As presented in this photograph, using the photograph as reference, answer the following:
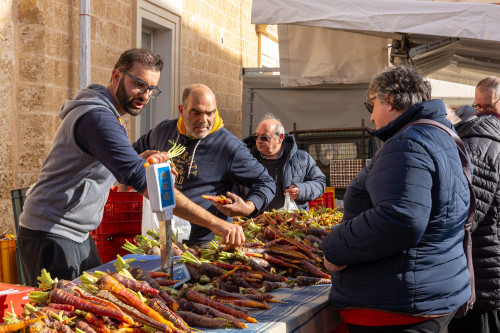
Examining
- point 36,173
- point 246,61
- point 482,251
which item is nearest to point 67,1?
point 36,173

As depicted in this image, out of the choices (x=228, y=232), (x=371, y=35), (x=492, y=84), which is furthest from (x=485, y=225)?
(x=371, y=35)

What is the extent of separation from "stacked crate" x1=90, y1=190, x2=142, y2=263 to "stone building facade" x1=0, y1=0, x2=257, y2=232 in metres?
2.19

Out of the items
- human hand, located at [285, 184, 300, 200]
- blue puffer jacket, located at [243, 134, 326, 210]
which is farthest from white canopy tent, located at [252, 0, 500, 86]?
human hand, located at [285, 184, 300, 200]

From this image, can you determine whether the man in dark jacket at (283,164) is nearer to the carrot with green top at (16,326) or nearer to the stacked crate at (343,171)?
the stacked crate at (343,171)

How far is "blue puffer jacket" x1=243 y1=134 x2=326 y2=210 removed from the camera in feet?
19.4

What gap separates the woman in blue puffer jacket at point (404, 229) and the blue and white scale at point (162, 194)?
0.75 metres

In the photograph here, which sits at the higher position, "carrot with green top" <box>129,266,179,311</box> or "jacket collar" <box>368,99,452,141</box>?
"jacket collar" <box>368,99,452,141</box>

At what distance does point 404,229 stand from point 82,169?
67.4 inches

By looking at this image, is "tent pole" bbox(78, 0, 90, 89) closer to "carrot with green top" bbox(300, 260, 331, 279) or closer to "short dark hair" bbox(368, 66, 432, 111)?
"carrot with green top" bbox(300, 260, 331, 279)

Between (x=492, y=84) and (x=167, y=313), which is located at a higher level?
(x=492, y=84)

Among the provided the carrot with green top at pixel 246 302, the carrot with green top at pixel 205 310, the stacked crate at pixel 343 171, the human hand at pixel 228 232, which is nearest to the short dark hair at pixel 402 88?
the human hand at pixel 228 232

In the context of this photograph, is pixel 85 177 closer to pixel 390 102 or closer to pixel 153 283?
pixel 153 283

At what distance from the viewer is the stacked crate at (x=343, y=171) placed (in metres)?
8.88

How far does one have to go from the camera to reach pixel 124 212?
437 cm
